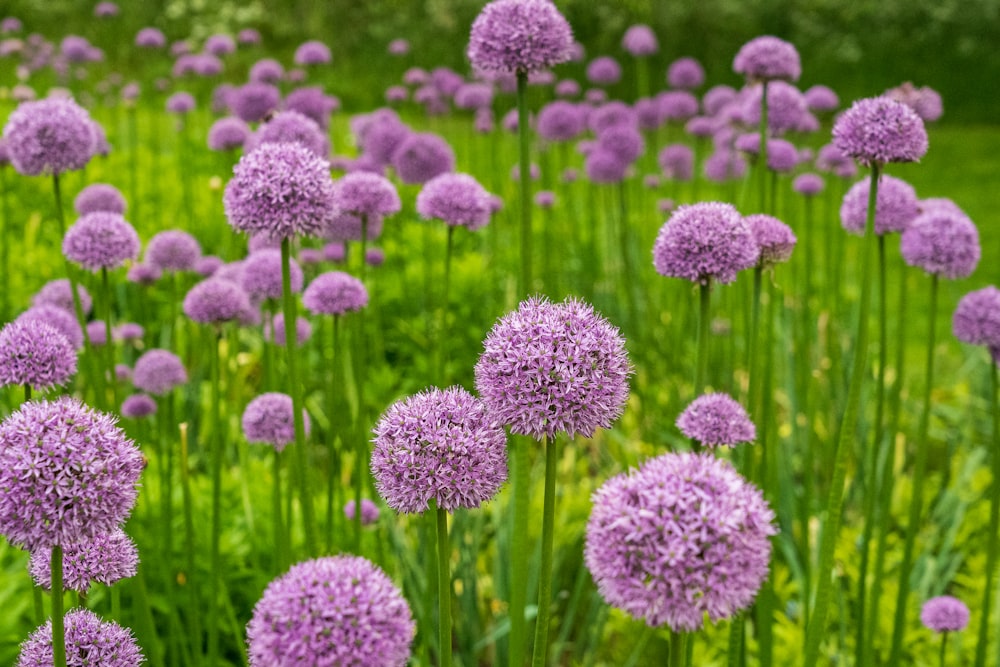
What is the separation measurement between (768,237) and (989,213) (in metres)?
8.08

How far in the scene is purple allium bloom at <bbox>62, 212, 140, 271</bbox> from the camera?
2.67 m

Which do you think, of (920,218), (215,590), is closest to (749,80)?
(920,218)

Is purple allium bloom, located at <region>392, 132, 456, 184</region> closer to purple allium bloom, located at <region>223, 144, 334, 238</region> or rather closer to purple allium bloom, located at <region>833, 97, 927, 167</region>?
purple allium bloom, located at <region>223, 144, 334, 238</region>

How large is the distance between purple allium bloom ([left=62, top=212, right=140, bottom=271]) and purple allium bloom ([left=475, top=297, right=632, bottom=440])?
173cm

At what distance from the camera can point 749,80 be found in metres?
3.18

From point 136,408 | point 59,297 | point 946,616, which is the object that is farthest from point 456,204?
point 946,616

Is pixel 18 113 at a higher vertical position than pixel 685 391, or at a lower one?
higher

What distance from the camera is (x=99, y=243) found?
8.87ft

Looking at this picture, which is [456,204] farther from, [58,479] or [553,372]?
[58,479]

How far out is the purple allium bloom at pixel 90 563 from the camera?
154cm

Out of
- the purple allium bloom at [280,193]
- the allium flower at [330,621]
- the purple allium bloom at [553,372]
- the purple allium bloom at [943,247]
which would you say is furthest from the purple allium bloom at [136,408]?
the purple allium bloom at [943,247]

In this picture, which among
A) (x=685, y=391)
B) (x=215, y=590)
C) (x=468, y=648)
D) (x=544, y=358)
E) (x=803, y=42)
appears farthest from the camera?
(x=803, y=42)

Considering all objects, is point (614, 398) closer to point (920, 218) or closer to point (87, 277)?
point (920, 218)

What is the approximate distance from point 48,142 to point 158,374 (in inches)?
31.2
